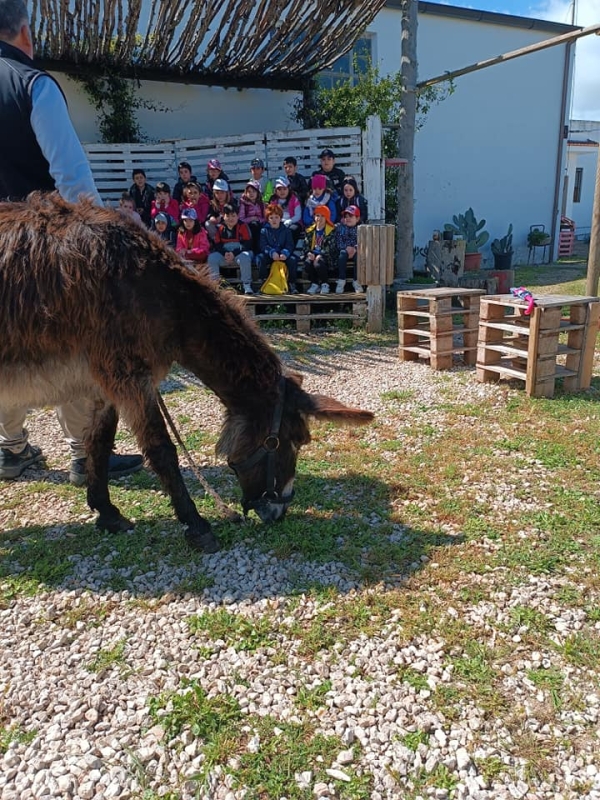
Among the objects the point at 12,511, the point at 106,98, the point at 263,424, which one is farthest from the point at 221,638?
the point at 106,98

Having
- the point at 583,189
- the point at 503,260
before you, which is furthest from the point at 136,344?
the point at 583,189

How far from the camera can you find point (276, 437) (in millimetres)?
3312

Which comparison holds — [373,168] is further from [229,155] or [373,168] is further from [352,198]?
[229,155]

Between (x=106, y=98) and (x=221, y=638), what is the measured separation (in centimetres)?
1107

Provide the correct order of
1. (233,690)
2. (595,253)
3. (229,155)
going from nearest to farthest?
1. (233,690)
2. (595,253)
3. (229,155)

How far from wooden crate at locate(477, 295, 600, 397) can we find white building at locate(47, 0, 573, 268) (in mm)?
10681

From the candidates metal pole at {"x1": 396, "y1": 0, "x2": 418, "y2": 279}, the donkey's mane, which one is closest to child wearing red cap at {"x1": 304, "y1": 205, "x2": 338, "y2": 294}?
metal pole at {"x1": 396, "y1": 0, "x2": 418, "y2": 279}

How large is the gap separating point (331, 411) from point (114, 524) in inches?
62.8

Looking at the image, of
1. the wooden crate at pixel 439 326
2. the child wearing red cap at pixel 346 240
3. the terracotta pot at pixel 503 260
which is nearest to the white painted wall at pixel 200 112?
the child wearing red cap at pixel 346 240

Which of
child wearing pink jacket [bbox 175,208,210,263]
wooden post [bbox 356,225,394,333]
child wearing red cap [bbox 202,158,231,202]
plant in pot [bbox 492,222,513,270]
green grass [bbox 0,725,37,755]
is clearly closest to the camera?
green grass [bbox 0,725,37,755]

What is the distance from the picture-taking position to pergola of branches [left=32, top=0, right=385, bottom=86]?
30.2ft

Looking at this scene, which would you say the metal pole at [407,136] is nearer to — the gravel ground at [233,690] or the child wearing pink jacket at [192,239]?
the child wearing pink jacket at [192,239]

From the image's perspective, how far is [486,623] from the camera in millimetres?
2758

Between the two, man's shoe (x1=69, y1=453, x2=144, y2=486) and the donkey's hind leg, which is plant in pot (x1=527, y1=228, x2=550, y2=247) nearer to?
man's shoe (x1=69, y1=453, x2=144, y2=486)
